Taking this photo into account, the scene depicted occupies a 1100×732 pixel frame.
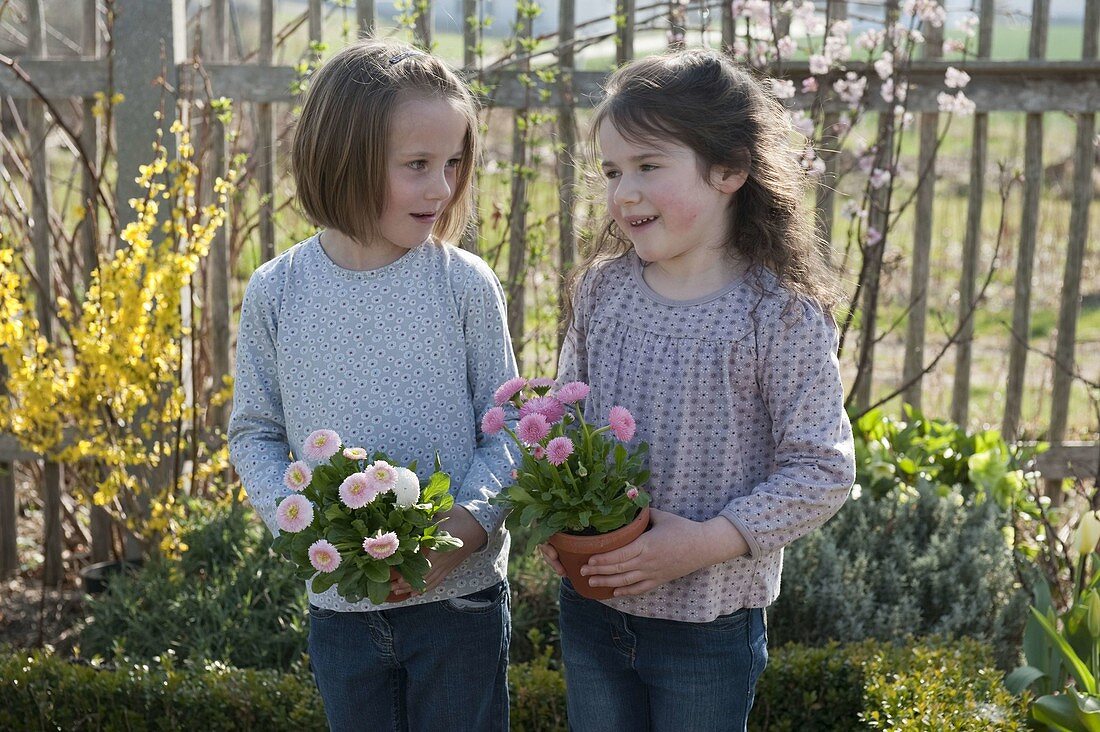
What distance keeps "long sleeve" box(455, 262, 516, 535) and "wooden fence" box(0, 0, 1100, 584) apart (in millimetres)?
1614

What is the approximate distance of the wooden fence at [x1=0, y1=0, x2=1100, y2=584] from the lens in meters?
3.57

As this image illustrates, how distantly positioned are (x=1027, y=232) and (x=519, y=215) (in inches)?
71.2

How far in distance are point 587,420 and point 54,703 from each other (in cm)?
163

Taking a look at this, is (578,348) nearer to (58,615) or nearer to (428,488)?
(428,488)

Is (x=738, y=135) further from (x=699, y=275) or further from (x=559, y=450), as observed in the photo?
(x=559, y=450)

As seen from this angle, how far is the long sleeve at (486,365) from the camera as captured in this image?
1824 mm

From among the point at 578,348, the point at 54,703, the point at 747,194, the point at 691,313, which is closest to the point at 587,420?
the point at 578,348

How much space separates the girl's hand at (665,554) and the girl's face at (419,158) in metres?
0.64

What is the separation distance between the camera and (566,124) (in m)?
3.77

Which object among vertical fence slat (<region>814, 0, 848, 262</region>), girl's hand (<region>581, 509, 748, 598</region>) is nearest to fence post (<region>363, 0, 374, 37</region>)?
vertical fence slat (<region>814, 0, 848, 262</region>)

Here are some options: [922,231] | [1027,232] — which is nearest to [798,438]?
[922,231]

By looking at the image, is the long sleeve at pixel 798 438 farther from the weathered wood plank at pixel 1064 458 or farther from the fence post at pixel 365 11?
the weathered wood plank at pixel 1064 458

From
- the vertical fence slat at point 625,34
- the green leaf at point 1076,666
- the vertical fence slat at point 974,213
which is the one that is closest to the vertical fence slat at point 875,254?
the vertical fence slat at point 974,213

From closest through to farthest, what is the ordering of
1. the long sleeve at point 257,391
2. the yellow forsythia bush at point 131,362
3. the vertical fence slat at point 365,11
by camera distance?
1. the long sleeve at point 257,391
2. the yellow forsythia bush at point 131,362
3. the vertical fence slat at point 365,11
